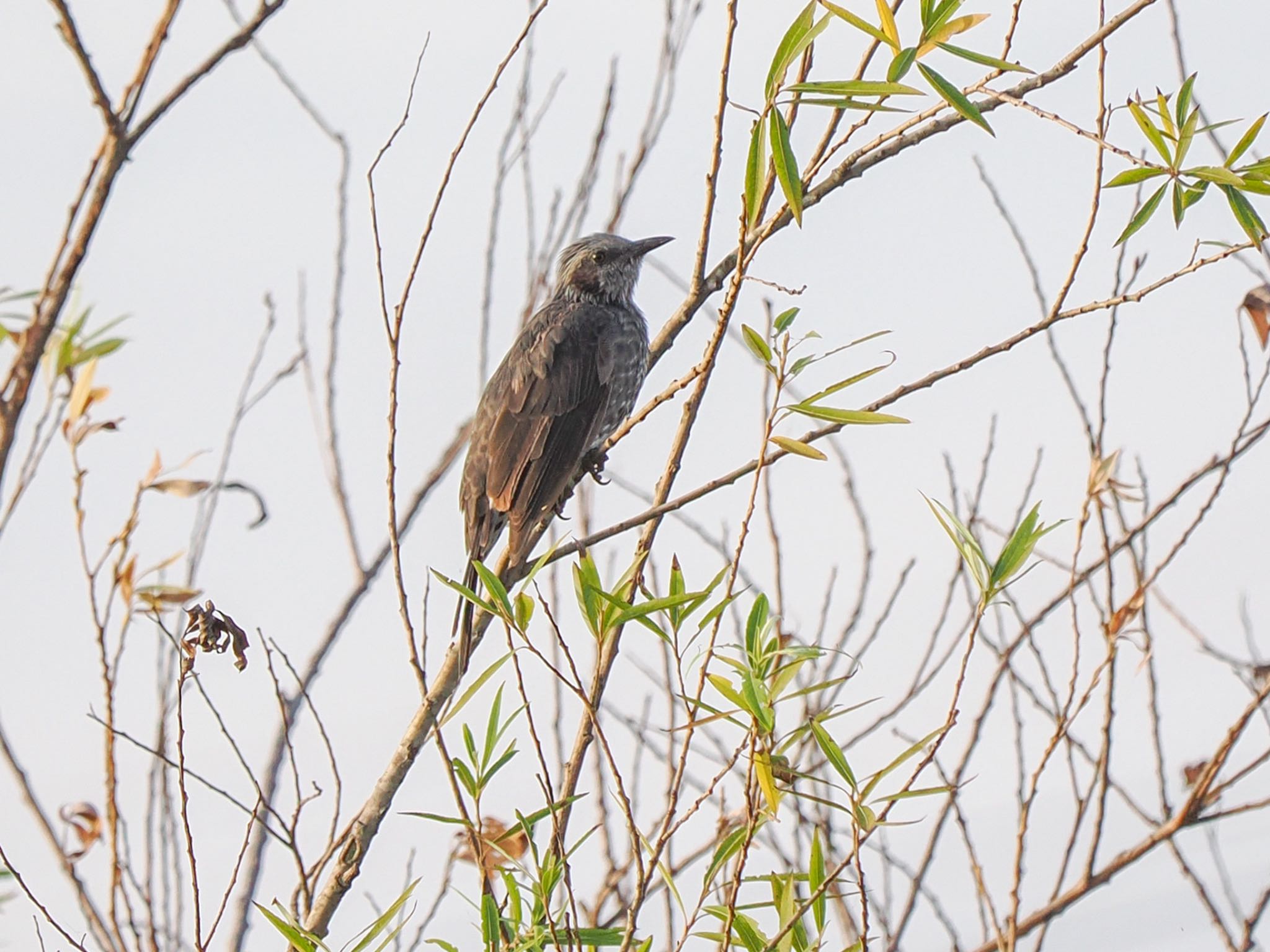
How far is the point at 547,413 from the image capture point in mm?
5051

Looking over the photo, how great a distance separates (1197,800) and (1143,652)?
0.37m

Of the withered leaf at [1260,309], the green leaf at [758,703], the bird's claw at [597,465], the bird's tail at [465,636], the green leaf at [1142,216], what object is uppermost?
the bird's claw at [597,465]

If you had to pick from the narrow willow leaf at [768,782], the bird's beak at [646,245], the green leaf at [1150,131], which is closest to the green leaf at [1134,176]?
the green leaf at [1150,131]

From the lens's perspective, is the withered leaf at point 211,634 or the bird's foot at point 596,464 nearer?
the withered leaf at point 211,634

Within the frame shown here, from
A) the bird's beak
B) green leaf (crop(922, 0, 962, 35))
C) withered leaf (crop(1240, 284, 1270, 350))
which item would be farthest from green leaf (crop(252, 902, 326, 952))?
the bird's beak

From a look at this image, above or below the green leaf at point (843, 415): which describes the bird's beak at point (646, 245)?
above

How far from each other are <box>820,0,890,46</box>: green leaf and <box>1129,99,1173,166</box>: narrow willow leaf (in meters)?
0.57

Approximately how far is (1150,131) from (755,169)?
31.2 inches

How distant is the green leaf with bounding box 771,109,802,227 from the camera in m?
2.18

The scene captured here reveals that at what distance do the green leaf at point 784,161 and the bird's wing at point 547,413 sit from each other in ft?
7.96

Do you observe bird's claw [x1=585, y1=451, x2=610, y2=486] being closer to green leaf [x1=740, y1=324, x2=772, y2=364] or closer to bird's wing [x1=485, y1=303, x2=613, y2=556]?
bird's wing [x1=485, y1=303, x2=613, y2=556]

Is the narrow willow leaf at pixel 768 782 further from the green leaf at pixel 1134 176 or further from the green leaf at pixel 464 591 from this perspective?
the green leaf at pixel 1134 176

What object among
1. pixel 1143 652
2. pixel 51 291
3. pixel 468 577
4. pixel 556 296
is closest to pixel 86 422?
pixel 51 291

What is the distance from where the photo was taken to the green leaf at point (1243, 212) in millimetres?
2395
